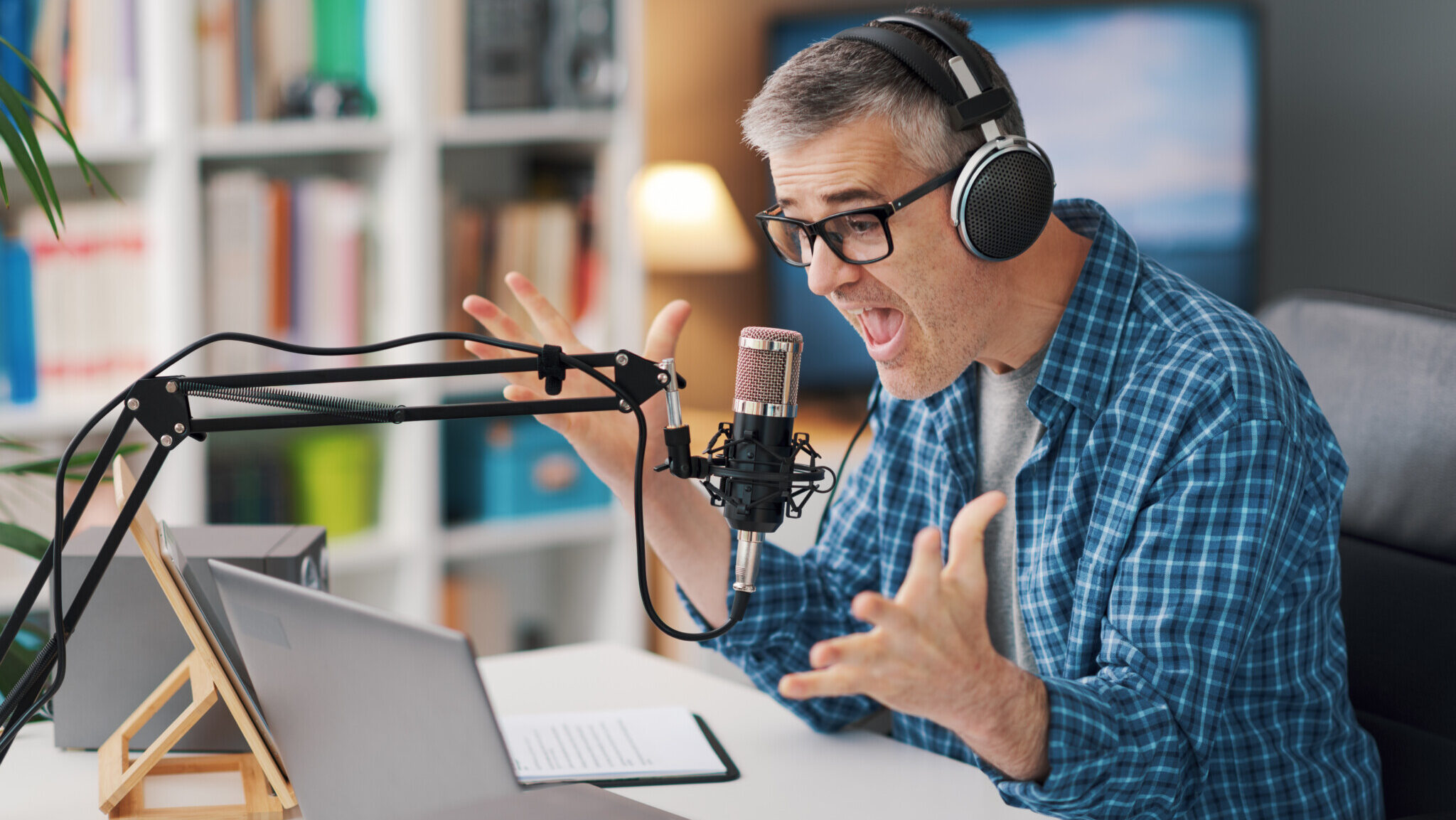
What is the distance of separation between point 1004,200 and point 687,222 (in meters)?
1.70

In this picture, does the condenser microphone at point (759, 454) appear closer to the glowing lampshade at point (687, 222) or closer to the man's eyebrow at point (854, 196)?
the man's eyebrow at point (854, 196)

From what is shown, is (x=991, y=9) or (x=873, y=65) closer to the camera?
(x=873, y=65)

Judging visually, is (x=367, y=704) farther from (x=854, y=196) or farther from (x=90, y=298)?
(x=90, y=298)

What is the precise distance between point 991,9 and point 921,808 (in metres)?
2.34

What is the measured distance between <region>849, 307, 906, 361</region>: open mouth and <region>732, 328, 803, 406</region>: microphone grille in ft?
1.13

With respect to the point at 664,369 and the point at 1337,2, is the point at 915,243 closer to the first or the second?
the point at 664,369

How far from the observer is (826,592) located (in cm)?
133

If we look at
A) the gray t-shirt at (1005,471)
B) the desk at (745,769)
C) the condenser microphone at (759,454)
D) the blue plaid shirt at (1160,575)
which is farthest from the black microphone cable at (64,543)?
the gray t-shirt at (1005,471)

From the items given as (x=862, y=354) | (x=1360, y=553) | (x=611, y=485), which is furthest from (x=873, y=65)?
(x=862, y=354)

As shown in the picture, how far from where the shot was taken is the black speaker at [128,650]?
42.2 inches

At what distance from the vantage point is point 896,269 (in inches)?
44.6

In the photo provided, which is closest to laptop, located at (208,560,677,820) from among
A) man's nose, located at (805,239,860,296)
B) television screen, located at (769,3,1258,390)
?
man's nose, located at (805,239,860,296)

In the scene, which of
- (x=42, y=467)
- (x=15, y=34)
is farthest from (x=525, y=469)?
(x=42, y=467)

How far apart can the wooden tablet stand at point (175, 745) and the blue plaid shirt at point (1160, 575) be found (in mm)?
438
